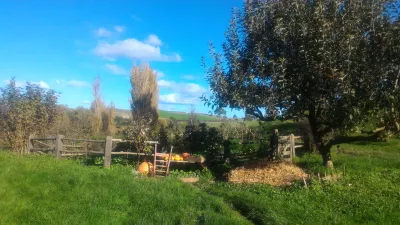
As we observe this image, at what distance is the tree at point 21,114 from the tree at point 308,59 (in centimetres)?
1150

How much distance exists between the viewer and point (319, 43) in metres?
9.26

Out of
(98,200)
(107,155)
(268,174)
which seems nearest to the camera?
(98,200)

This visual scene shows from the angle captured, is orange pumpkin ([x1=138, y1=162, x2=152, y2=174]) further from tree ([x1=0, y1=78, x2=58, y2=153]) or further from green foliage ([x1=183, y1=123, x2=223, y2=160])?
tree ([x1=0, y1=78, x2=58, y2=153])

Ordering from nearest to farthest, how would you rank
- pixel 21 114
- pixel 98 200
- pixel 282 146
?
pixel 98 200, pixel 282 146, pixel 21 114

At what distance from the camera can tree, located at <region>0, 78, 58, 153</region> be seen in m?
17.3

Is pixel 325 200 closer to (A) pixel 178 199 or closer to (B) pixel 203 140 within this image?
(A) pixel 178 199

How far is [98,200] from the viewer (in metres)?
8.82

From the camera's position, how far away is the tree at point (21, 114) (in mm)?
17297

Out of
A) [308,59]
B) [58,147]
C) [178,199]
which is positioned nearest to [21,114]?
[58,147]

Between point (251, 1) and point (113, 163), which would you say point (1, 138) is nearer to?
point (113, 163)

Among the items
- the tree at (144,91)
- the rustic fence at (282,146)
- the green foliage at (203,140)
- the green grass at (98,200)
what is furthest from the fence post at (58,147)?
the rustic fence at (282,146)

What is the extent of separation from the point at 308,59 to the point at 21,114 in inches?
581

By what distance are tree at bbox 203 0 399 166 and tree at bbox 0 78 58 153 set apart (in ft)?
37.7

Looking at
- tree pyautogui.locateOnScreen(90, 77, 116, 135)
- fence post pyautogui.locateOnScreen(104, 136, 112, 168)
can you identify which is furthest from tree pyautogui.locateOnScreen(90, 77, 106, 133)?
fence post pyautogui.locateOnScreen(104, 136, 112, 168)
